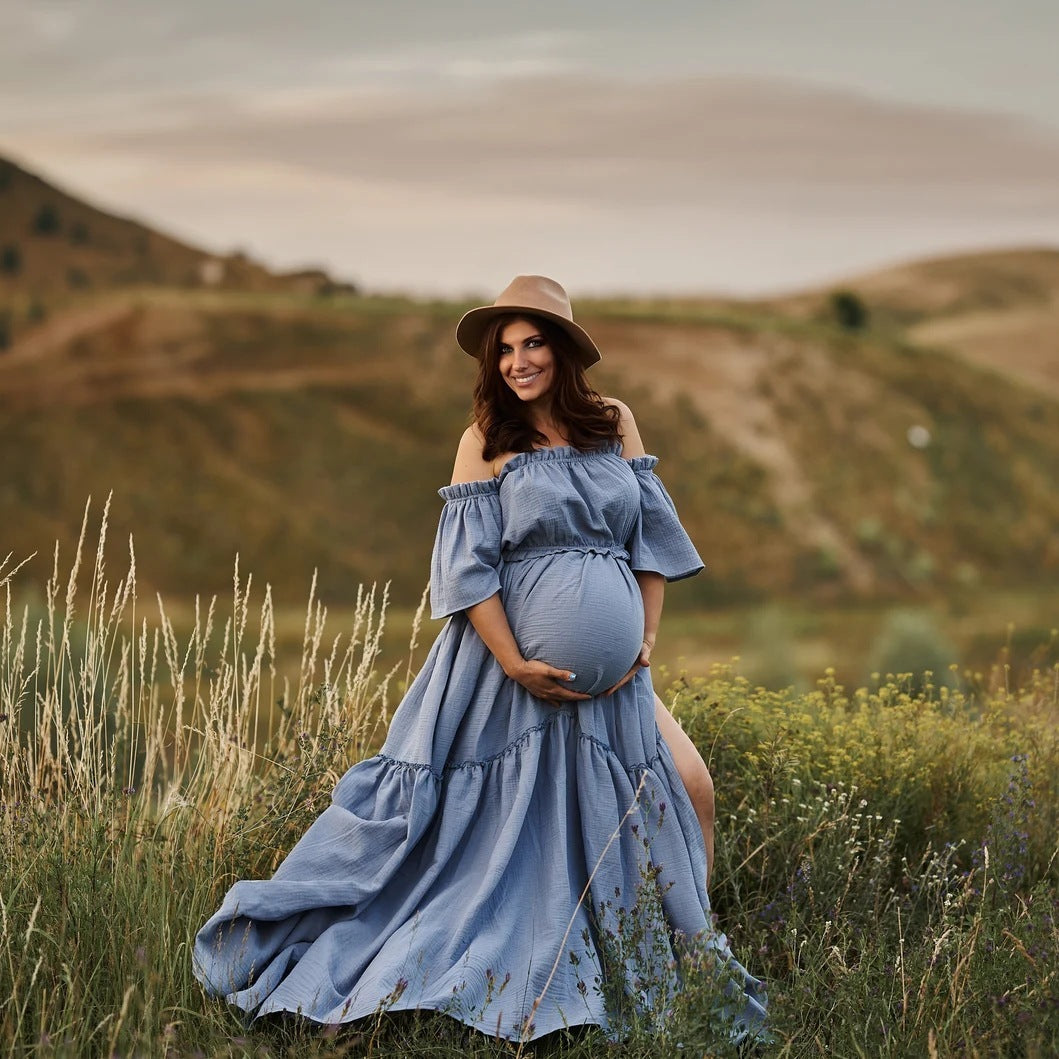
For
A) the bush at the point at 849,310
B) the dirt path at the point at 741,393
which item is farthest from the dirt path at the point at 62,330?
the bush at the point at 849,310

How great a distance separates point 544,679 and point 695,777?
655mm

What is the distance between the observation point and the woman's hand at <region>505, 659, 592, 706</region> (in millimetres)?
3959

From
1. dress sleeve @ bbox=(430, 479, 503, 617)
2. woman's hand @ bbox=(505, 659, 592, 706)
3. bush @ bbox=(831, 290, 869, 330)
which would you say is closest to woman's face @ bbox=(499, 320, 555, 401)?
dress sleeve @ bbox=(430, 479, 503, 617)

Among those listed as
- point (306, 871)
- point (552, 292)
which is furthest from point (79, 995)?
point (552, 292)

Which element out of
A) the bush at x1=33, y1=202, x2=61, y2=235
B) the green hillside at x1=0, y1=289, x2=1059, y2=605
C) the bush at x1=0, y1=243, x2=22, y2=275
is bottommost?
the green hillside at x1=0, y1=289, x2=1059, y2=605

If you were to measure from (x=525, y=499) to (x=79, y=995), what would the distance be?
6.25 feet

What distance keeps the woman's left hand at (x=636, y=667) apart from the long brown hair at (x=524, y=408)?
666mm

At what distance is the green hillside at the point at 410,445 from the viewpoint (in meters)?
31.2

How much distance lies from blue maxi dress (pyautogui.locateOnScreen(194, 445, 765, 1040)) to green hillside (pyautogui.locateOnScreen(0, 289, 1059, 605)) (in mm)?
26145

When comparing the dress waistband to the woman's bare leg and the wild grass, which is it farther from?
the wild grass

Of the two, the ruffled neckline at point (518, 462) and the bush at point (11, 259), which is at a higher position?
the bush at point (11, 259)

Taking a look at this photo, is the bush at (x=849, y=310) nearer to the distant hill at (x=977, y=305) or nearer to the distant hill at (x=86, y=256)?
the distant hill at (x=977, y=305)

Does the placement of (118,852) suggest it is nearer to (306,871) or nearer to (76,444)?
(306,871)

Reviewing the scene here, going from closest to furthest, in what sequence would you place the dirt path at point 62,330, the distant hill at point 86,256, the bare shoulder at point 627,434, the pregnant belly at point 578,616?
the pregnant belly at point 578,616, the bare shoulder at point 627,434, the dirt path at point 62,330, the distant hill at point 86,256
